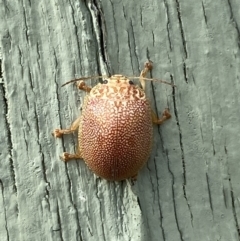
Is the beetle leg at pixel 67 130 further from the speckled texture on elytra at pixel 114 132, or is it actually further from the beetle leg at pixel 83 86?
the beetle leg at pixel 83 86

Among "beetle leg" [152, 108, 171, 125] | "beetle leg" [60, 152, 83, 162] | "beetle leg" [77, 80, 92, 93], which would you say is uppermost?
"beetle leg" [77, 80, 92, 93]

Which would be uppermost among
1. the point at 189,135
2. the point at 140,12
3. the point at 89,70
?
the point at 140,12

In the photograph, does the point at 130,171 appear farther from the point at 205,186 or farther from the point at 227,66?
the point at 227,66

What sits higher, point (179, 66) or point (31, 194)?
point (179, 66)

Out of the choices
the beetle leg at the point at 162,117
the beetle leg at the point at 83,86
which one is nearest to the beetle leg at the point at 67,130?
the beetle leg at the point at 83,86

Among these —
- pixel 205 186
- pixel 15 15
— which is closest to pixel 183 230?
pixel 205 186

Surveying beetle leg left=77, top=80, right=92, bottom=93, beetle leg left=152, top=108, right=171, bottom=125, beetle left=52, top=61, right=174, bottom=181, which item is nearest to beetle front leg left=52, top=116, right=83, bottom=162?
beetle left=52, top=61, right=174, bottom=181

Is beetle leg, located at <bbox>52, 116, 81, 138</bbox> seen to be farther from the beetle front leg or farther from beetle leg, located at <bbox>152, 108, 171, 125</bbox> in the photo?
beetle leg, located at <bbox>152, 108, 171, 125</bbox>
